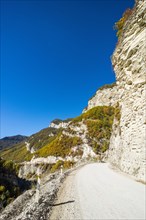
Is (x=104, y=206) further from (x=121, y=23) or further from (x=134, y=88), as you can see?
(x=121, y=23)

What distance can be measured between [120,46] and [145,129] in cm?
962

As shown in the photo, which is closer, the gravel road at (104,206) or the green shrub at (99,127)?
the gravel road at (104,206)

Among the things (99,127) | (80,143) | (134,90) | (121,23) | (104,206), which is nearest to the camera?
(104,206)

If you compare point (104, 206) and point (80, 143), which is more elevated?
point (80, 143)

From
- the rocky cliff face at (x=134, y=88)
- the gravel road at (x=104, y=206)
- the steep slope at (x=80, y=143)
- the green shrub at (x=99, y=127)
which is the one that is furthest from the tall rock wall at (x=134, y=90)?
the green shrub at (x=99, y=127)

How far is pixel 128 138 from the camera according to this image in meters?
16.0

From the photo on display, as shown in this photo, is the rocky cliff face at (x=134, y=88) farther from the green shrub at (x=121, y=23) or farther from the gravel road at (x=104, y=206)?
the gravel road at (x=104, y=206)

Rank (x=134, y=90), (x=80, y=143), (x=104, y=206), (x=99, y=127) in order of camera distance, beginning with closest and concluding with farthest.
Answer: (x=104, y=206) → (x=134, y=90) → (x=99, y=127) → (x=80, y=143)

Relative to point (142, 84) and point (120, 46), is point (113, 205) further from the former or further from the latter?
point (120, 46)

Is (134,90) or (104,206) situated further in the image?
(134,90)

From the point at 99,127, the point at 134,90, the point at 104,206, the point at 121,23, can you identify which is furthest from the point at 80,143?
the point at 104,206

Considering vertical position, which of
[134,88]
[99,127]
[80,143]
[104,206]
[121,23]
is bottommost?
[104,206]

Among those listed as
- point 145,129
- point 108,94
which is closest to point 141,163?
point 145,129

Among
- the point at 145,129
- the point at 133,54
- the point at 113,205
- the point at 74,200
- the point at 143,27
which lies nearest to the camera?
the point at 113,205
